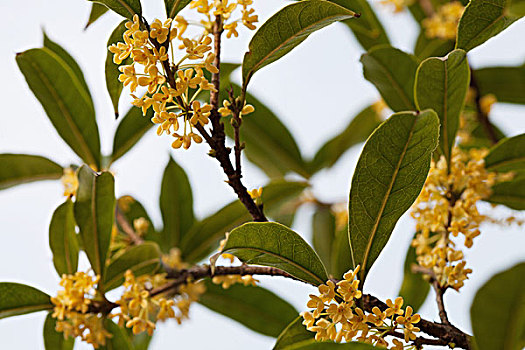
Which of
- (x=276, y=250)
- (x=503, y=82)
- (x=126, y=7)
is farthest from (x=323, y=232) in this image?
(x=126, y=7)

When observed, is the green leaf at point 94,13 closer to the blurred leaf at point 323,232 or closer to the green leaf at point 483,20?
the green leaf at point 483,20

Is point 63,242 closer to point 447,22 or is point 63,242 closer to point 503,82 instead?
point 447,22

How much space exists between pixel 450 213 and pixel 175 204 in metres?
0.79

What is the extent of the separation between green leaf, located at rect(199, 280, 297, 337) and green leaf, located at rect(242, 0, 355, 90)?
2.14 ft

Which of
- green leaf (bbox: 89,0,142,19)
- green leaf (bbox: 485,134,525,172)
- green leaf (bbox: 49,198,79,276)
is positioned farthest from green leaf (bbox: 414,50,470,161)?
green leaf (bbox: 49,198,79,276)

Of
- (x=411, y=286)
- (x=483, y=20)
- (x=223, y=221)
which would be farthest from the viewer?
(x=223, y=221)

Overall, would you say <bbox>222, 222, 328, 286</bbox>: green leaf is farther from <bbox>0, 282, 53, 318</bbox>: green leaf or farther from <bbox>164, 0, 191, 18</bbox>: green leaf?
<bbox>0, 282, 53, 318</bbox>: green leaf

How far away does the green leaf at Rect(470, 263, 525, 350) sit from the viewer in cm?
61

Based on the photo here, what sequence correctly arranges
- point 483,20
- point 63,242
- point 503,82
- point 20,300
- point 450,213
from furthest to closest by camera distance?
point 503,82, point 63,242, point 20,300, point 450,213, point 483,20

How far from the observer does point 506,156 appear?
1.03 m

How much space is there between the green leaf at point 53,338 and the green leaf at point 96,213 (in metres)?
0.14

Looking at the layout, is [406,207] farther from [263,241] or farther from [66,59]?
[66,59]

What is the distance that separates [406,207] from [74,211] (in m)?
0.60

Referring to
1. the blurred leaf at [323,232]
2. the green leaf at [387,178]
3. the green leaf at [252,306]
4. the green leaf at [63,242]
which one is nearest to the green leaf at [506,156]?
the green leaf at [387,178]
